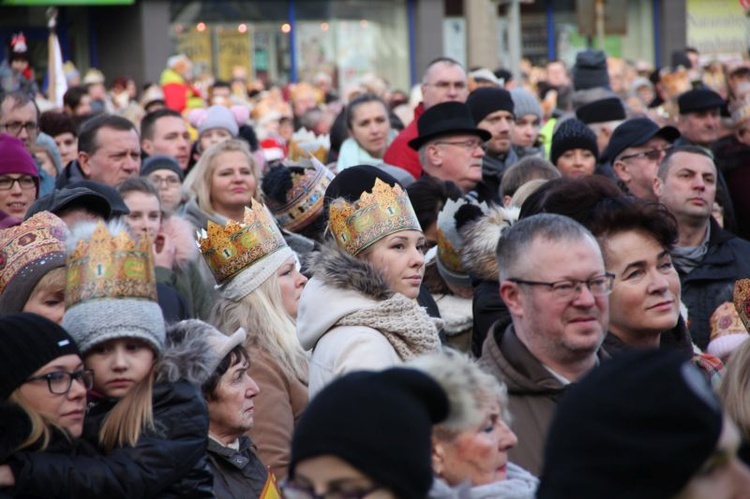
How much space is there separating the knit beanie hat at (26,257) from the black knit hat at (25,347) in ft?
3.40

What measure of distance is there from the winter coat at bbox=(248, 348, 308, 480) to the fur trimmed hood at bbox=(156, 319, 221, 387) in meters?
0.57

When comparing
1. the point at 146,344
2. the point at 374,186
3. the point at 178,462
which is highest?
the point at 374,186

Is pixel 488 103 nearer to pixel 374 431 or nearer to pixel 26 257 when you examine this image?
pixel 26 257

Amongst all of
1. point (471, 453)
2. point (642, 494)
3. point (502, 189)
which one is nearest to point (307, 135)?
point (502, 189)

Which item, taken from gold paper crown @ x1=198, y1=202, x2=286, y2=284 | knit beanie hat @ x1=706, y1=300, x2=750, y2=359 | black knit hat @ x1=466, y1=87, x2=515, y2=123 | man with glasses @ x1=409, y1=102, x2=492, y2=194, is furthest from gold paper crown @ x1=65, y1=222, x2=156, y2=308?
black knit hat @ x1=466, y1=87, x2=515, y2=123

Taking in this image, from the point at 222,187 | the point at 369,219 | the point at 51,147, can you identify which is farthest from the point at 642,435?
the point at 51,147

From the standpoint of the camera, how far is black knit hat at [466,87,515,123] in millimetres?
10141

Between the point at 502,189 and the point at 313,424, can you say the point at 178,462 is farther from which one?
the point at 502,189

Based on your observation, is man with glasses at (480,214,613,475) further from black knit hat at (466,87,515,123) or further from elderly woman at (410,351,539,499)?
black knit hat at (466,87,515,123)

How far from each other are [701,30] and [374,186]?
29618 mm

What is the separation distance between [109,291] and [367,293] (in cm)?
99

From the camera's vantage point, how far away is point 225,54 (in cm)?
2919

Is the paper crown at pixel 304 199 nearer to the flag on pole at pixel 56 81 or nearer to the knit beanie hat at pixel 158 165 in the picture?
the knit beanie hat at pixel 158 165

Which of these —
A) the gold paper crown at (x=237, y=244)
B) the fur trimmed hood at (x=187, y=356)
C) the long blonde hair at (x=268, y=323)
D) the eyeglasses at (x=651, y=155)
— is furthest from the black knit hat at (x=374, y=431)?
the eyeglasses at (x=651, y=155)
